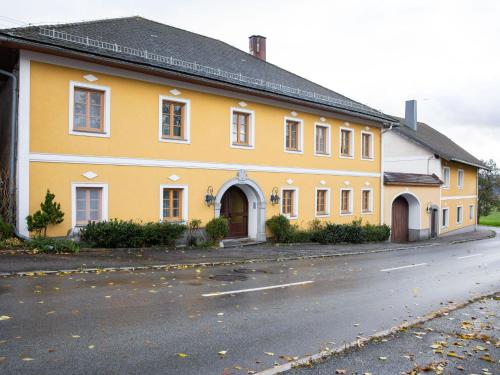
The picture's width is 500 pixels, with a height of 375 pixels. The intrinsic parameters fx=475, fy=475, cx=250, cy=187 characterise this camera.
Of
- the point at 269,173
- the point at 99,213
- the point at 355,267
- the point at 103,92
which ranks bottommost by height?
the point at 355,267

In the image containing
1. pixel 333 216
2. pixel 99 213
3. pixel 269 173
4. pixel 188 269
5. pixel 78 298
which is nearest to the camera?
pixel 78 298

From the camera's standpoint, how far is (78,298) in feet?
26.7

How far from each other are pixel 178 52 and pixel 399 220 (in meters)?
17.8

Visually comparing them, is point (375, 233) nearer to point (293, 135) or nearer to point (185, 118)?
point (293, 135)

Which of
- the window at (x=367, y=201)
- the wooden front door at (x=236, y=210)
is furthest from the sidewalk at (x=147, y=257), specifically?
the window at (x=367, y=201)

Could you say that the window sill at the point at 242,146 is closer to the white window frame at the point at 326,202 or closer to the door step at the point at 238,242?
the door step at the point at 238,242

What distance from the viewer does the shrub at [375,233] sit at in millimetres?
24391

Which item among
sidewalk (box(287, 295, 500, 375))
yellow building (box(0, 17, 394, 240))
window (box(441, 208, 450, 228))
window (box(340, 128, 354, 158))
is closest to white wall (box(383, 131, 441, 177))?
window (box(441, 208, 450, 228))

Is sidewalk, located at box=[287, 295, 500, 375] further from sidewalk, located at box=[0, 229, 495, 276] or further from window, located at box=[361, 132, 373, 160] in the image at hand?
window, located at box=[361, 132, 373, 160]

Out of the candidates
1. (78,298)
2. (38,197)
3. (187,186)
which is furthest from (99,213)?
(78,298)

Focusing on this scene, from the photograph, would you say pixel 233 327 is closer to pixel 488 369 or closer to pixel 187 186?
pixel 488 369

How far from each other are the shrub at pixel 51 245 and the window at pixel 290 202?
34.9ft

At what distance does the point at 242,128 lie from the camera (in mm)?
20031

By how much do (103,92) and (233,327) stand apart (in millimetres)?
11081
